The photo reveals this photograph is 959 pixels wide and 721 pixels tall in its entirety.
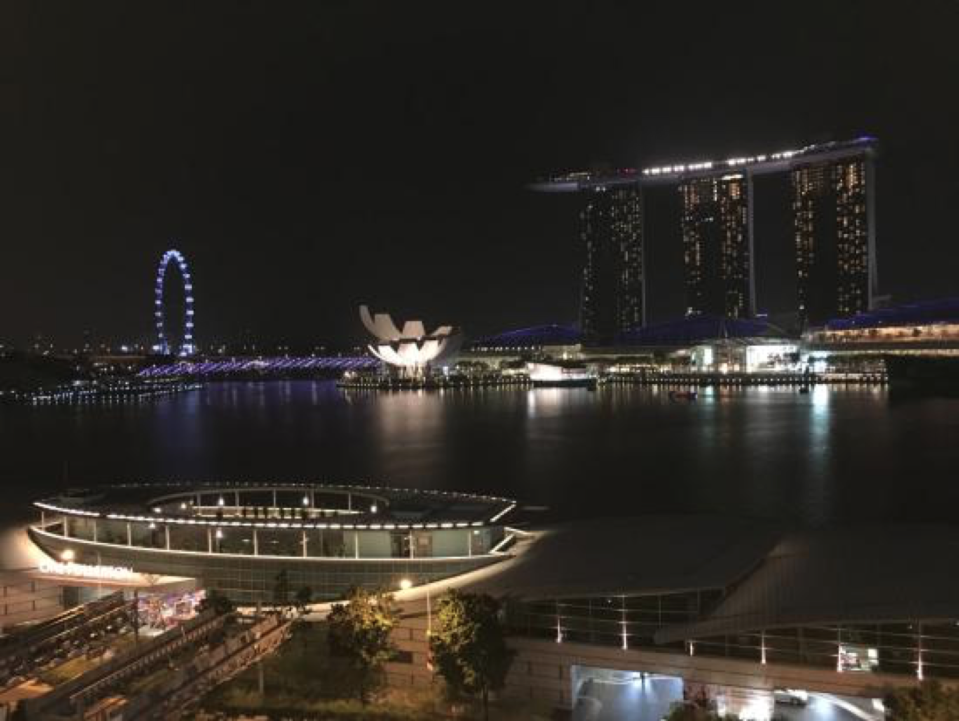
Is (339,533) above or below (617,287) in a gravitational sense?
below

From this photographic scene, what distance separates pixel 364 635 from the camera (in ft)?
16.7

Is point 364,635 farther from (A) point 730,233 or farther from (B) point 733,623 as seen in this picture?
(A) point 730,233

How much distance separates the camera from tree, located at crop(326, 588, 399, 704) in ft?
16.7

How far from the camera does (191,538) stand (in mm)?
6645

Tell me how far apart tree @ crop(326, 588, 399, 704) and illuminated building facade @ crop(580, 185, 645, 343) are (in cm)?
6301

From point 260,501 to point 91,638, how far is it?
392 centimetres

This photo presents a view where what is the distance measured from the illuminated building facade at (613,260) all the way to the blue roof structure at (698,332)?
16.6m

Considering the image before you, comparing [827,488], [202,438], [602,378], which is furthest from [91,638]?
[602,378]

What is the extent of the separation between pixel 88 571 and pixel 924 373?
3181 cm

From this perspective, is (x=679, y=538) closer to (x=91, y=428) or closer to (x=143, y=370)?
Result: (x=91, y=428)

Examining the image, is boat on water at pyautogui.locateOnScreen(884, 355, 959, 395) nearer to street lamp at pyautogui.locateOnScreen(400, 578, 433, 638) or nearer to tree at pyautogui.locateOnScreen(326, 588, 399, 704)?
street lamp at pyautogui.locateOnScreen(400, 578, 433, 638)

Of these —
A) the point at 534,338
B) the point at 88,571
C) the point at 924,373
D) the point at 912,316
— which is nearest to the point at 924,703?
the point at 88,571

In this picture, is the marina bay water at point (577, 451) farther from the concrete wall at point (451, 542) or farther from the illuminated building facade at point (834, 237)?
the illuminated building facade at point (834, 237)

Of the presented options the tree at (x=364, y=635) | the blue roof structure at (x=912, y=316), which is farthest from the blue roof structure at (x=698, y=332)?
the tree at (x=364, y=635)
